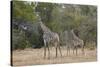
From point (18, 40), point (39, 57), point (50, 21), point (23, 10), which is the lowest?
point (39, 57)

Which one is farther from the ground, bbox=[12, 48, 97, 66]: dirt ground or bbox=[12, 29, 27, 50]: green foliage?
bbox=[12, 29, 27, 50]: green foliage

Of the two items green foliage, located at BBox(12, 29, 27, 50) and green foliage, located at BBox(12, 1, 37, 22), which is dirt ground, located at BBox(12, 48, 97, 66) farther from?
green foliage, located at BBox(12, 1, 37, 22)

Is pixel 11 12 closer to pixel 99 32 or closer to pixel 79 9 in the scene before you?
pixel 79 9

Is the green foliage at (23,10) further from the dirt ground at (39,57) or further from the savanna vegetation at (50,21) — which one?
the dirt ground at (39,57)

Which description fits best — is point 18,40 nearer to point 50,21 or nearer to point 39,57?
point 39,57

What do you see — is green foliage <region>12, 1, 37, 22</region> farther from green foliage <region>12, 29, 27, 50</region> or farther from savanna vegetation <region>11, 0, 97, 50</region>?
green foliage <region>12, 29, 27, 50</region>

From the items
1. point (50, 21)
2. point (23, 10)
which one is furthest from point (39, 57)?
point (23, 10)

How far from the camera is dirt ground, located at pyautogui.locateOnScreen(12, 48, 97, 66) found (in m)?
2.39

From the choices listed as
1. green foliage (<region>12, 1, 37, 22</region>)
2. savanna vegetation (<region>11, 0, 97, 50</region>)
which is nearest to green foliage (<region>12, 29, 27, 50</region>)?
savanna vegetation (<region>11, 0, 97, 50</region>)

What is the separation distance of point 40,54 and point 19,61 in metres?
0.26

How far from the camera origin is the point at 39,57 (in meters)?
2.48

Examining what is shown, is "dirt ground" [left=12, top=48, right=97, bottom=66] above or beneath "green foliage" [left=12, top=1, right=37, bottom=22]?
beneath

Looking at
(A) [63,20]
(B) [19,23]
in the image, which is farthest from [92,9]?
(B) [19,23]

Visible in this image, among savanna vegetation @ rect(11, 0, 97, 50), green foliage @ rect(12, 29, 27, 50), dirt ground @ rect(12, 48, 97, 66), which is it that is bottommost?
dirt ground @ rect(12, 48, 97, 66)
